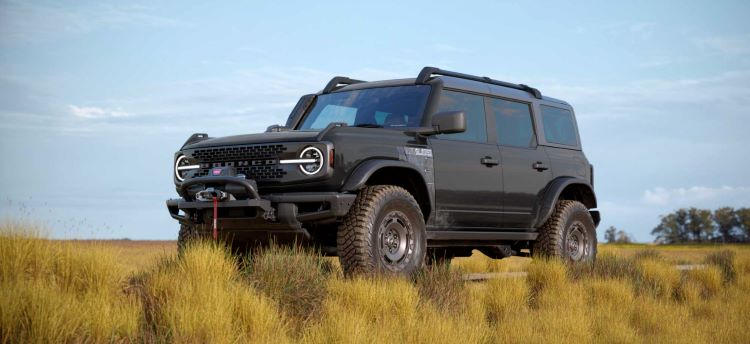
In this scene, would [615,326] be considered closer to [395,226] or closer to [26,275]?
[395,226]

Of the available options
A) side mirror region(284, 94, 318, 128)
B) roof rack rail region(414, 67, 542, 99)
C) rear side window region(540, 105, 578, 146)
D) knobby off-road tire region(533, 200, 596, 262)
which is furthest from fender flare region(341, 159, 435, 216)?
rear side window region(540, 105, 578, 146)

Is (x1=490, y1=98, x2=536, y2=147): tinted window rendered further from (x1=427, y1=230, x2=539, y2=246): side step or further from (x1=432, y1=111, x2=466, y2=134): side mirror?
(x1=432, y1=111, x2=466, y2=134): side mirror

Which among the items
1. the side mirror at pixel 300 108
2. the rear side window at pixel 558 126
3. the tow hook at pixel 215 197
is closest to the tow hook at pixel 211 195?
the tow hook at pixel 215 197

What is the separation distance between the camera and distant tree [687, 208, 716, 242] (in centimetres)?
5688

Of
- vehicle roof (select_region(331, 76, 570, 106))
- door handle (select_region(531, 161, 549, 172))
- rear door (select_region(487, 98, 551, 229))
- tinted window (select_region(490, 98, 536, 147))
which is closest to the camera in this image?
vehicle roof (select_region(331, 76, 570, 106))

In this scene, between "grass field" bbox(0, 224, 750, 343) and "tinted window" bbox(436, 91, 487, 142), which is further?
"tinted window" bbox(436, 91, 487, 142)

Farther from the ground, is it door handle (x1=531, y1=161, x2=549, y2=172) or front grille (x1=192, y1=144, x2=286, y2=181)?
door handle (x1=531, y1=161, x2=549, y2=172)

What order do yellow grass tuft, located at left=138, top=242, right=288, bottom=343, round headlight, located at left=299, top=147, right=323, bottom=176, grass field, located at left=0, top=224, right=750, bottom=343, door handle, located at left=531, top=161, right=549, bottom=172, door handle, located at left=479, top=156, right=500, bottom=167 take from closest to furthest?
grass field, located at left=0, top=224, right=750, bottom=343 → yellow grass tuft, located at left=138, top=242, right=288, bottom=343 → round headlight, located at left=299, top=147, right=323, bottom=176 → door handle, located at left=479, top=156, right=500, bottom=167 → door handle, located at left=531, top=161, right=549, bottom=172

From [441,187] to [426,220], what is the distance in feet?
1.31

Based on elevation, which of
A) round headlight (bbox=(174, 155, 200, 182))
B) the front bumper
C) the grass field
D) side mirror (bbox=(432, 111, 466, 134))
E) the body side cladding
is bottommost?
the grass field

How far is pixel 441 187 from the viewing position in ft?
31.0

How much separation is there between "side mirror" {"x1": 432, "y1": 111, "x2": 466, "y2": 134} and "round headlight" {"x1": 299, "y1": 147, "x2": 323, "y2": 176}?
4.75 feet

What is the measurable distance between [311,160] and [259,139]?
2.21ft

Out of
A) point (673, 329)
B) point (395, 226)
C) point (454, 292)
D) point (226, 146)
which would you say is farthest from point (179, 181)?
point (673, 329)
